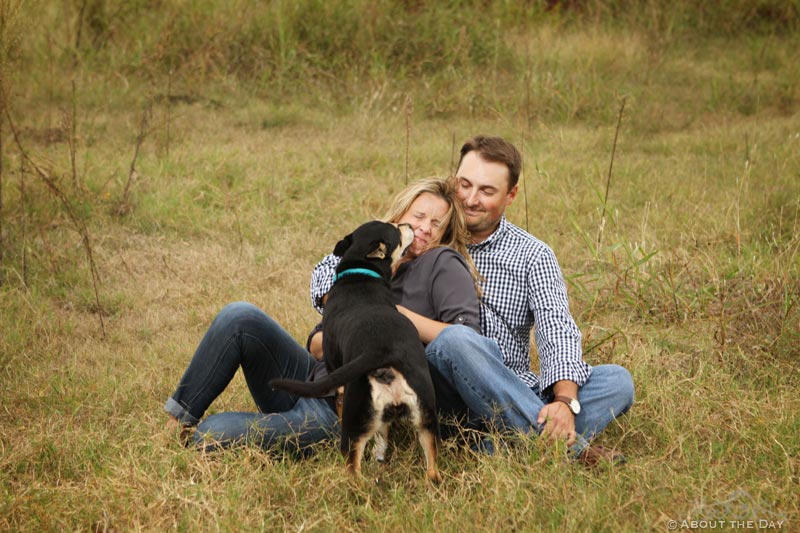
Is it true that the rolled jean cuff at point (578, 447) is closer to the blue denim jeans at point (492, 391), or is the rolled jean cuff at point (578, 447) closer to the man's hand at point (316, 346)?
the blue denim jeans at point (492, 391)

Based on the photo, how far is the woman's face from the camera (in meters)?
3.59

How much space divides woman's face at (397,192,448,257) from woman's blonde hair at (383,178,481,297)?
0.02 meters

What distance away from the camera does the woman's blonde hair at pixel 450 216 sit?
3582 mm

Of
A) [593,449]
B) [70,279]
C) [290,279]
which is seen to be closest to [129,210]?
[70,279]

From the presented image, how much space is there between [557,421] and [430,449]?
0.53 m

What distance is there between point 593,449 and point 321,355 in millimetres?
1239

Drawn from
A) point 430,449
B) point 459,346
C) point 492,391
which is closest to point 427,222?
point 459,346

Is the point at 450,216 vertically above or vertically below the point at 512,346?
above

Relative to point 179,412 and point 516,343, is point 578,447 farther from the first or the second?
point 179,412

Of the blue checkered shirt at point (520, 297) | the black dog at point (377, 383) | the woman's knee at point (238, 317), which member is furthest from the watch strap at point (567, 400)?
the woman's knee at point (238, 317)

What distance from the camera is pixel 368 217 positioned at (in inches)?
245

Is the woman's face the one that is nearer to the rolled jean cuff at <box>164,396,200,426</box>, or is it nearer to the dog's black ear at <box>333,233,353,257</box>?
the dog's black ear at <box>333,233,353,257</box>

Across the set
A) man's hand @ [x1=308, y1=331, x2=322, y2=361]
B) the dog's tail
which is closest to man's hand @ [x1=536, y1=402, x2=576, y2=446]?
the dog's tail

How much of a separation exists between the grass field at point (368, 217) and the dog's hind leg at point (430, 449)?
6 cm
